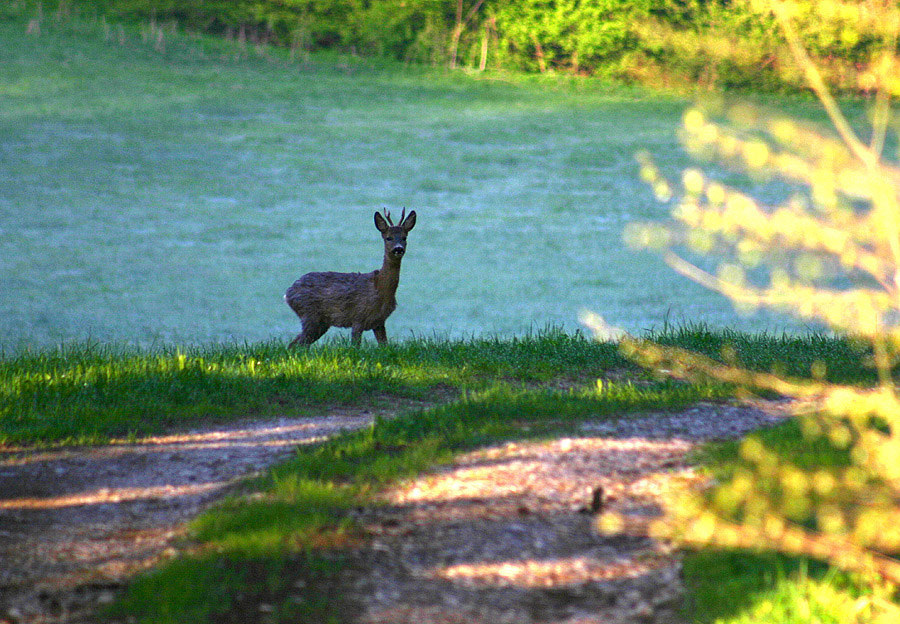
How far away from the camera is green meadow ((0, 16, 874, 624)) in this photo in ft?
19.5

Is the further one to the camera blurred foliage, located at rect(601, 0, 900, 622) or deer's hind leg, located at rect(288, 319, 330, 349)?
deer's hind leg, located at rect(288, 319, 330, 349)

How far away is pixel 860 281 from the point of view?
481 centimetres

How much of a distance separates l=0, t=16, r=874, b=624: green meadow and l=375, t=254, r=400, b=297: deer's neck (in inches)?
26.2

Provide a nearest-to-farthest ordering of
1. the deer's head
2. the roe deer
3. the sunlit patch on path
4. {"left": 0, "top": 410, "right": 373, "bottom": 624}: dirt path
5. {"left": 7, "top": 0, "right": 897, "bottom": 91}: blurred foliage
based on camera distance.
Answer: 1. the sunlit patch on path
2. {"left": 0, "top": 410, "right": 373, "bottom": 624}: dirt path
3. the deer's head
4. the roe deer
5. {"left": 7, "top": 0, "right": 897, "bottom": 91}: blurred foliage

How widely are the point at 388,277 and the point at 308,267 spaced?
1237 cm

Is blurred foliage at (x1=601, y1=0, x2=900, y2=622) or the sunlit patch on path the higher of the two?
blurred foliage at (x1=601, y1=0, x2=900, y2=622)

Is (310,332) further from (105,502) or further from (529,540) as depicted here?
(529,540)

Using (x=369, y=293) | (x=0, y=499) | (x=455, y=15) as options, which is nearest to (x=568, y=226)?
(x=369, y=293)

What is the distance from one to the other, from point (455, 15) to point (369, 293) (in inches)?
1387

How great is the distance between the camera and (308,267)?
24156 mm

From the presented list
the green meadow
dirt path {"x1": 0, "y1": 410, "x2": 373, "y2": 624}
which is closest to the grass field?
the green meadow

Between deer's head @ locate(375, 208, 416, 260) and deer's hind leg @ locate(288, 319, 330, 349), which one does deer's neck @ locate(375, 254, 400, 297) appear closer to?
deer's head @ locate(375, 208, 416, 260)

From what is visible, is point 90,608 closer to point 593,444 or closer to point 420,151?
point 593,444

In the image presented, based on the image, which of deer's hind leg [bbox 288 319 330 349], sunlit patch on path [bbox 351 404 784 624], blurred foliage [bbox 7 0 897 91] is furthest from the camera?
blurred foliage [bbox 7 0 897 91]
